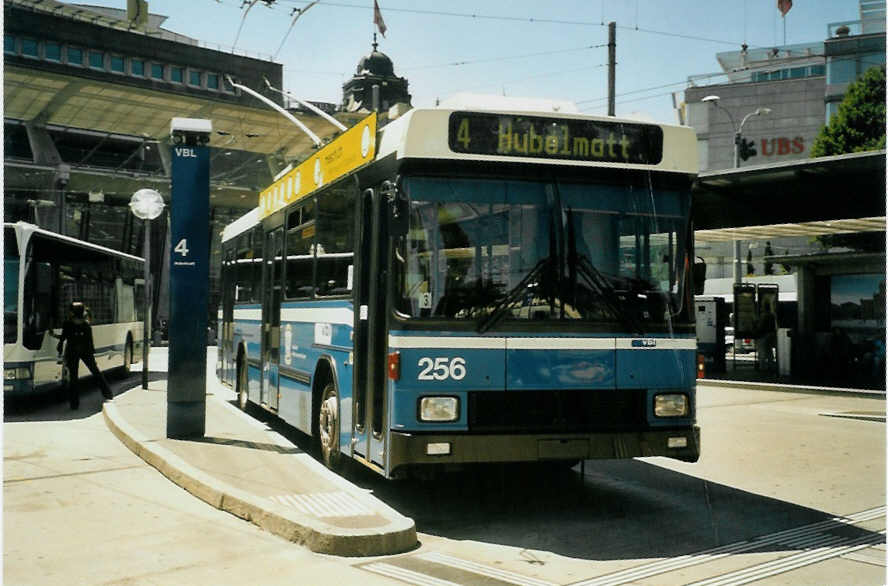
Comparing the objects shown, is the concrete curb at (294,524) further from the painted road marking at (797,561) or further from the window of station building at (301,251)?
the window of station building at (301,251)

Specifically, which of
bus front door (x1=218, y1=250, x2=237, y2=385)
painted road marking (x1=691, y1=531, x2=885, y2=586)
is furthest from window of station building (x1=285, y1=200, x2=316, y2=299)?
painted road marking (x1=691, y1=531, x2=885, y2=586)

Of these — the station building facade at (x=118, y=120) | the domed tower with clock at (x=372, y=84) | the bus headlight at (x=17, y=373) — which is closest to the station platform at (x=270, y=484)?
the bus headlight at (x=17, y=373)

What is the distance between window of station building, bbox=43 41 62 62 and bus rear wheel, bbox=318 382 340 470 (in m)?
57.8

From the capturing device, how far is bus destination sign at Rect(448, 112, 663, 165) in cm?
728

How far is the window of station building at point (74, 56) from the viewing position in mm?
60781

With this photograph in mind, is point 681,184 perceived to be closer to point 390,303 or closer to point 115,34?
point 390,303

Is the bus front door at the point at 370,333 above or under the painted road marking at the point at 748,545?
above

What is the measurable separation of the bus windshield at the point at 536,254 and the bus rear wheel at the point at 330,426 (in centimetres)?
224

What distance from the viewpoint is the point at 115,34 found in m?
62.5

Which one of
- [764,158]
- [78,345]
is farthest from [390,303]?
[764,158]

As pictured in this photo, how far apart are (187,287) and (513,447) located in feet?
18.1

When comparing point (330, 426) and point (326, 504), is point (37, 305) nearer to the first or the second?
point (330, 426)

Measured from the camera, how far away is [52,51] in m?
60.8

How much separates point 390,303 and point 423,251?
48cm
